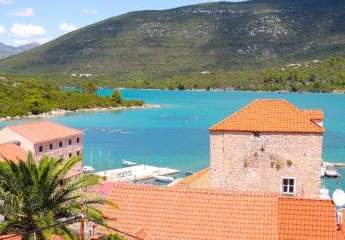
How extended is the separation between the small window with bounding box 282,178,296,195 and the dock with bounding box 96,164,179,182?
2825 centimetres

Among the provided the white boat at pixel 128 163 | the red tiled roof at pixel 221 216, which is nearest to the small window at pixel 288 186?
the red tiled roof at pixel 221 216

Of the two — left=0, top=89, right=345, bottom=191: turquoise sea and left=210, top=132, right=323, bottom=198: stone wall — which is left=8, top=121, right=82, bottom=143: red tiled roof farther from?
left=210, top=132, right=323, bottom=198: stone wall

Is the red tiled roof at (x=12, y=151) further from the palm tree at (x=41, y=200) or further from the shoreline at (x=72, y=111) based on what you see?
the shoreline at (x=72, y=111)

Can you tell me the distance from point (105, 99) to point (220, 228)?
130056mm

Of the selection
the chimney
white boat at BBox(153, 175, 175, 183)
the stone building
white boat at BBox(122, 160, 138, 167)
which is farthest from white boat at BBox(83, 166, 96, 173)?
the chimney

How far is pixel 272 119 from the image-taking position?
23.6m

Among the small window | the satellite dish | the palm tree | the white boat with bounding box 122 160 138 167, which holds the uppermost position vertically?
the palm tree

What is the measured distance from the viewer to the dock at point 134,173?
51.3m

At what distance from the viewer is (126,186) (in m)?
18.4

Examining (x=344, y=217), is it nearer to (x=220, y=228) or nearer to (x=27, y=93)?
(x=220, y=228)

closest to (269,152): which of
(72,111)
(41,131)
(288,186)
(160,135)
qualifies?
(288,186)

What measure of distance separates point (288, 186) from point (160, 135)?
229ft

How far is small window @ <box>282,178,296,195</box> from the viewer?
23078mm

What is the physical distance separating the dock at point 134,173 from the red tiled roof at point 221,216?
32.7 meters
